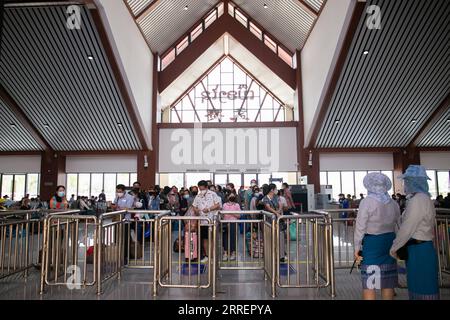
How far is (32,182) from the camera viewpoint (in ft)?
66.8

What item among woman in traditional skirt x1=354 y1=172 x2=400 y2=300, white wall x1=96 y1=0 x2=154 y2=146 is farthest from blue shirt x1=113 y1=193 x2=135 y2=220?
white wall x1=96 y1=0 x2=154 y2=146

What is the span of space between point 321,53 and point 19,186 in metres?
18.0

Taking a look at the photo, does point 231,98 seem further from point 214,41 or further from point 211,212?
point 211,212

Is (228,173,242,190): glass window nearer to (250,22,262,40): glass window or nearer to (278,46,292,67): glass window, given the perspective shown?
(278,46,292,67): glass window

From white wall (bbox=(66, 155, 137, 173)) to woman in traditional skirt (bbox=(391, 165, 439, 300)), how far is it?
17.8 m

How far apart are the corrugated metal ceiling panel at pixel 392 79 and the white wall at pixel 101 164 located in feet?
34.1

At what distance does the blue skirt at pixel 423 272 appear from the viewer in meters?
3.25

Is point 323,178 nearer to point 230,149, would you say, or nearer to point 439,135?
point 230,149

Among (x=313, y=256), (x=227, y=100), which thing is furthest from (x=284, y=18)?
(x=313, y=256)

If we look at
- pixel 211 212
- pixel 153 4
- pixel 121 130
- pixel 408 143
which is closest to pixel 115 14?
pixel 153 4

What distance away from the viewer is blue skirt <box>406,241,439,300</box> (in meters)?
3.25

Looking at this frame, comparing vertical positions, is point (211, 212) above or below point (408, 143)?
below

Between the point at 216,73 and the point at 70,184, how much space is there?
1098 centimetres

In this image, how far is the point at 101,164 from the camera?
2019 cm
